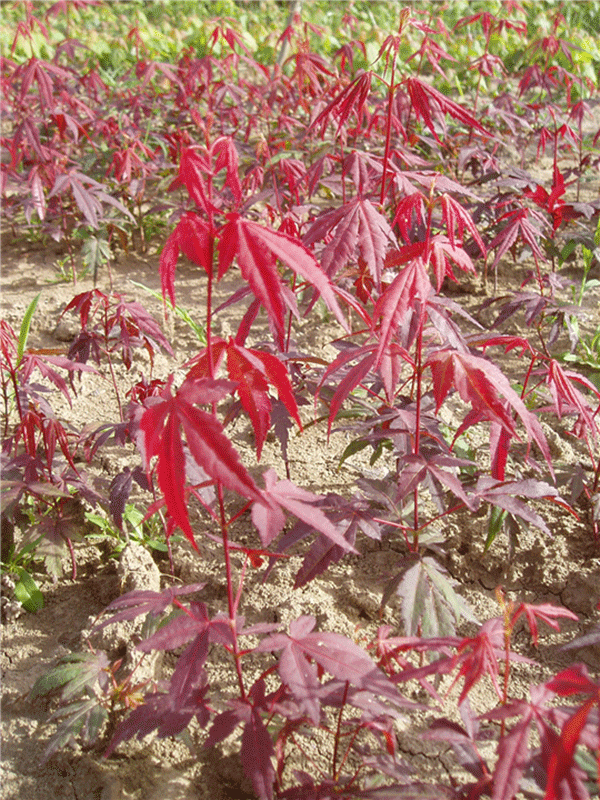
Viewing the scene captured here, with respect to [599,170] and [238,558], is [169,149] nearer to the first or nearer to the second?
[599,170]

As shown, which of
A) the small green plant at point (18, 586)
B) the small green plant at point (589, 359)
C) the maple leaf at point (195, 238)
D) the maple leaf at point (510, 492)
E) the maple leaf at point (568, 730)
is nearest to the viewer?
the maple leaf at point (568, 730)

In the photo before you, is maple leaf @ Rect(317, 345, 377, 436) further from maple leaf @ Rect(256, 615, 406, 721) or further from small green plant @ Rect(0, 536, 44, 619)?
small green plant @ Rect(0, 536, 44, 619)

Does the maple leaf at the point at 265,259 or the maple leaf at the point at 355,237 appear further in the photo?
the maple leaf at the point at 355,237

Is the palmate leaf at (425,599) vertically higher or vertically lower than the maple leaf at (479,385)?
lower

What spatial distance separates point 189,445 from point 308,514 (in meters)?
0.26

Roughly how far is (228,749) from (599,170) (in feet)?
10.6

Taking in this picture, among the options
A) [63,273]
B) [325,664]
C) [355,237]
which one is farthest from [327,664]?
[63,273]

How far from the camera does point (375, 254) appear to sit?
1.58 metres

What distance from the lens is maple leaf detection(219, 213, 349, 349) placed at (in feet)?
3.32

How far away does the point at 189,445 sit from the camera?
3.20 feet

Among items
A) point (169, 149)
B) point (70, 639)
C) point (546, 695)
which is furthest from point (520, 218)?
point (169, 149)

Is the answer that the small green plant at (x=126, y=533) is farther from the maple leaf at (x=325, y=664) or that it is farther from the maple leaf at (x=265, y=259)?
the maple leaf at (x=265, y=259)

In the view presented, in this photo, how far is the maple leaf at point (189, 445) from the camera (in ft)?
3.06

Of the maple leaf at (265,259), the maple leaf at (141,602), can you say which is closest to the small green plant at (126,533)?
the maple leaf at (141,602)
